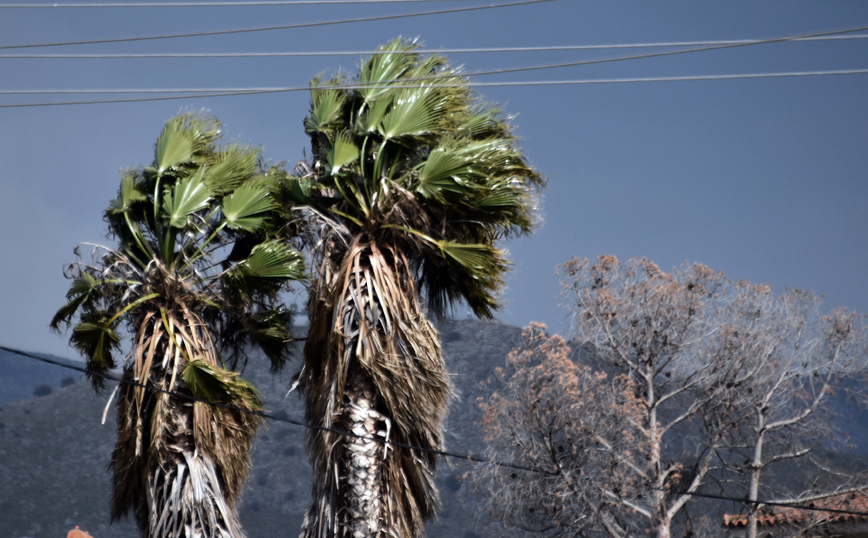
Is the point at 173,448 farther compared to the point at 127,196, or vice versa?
the point at 127,196

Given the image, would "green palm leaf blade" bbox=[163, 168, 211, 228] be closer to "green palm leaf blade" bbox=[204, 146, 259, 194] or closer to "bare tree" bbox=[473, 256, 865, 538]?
"green palm leaf blade" bbox=[204, 146, 259, 194]

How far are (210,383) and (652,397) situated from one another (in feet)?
49.9

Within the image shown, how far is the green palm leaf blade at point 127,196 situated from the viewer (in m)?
9.70

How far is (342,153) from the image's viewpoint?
893cm

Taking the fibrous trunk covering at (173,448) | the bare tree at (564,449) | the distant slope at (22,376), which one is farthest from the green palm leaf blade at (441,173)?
the distant slope at (22,376)

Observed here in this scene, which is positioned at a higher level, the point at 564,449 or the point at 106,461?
the point at 106,461

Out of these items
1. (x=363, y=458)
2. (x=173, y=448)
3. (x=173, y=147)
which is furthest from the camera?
(x=173, y=147)

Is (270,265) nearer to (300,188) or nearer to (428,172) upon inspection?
(300,188)

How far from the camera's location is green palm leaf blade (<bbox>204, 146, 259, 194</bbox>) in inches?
388

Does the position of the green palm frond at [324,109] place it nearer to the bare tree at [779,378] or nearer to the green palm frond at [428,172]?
the green palm frond at [428,172]

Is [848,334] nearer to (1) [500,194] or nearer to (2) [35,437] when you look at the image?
(1) [500,194]

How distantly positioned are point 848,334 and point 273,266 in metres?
18.4

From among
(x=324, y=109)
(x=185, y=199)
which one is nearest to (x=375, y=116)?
(x=324, y=109)

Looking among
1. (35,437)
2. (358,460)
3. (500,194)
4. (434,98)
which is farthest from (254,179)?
(35,437)
